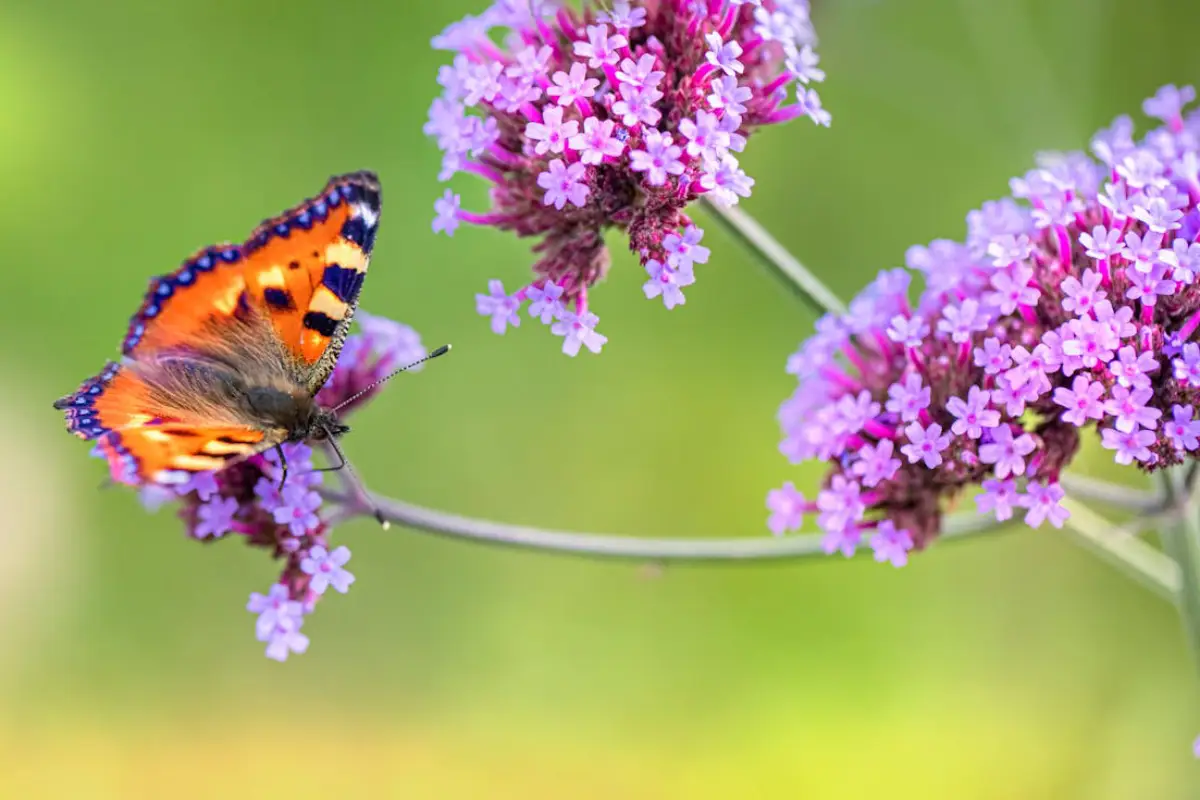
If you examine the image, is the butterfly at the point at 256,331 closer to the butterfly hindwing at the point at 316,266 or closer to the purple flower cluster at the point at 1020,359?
the butterfly hindwing at the point at 316,266

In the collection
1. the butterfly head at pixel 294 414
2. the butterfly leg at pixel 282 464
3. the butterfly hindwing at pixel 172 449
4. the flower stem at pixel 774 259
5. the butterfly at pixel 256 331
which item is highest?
the flower stem at pixel 774 259

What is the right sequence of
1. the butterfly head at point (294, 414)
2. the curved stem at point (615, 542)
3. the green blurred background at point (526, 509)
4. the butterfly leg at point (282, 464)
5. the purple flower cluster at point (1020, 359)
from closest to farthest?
the purple flower cluster at point (1020, 359)
the butterfly leg at point (282, 464)
the butterfly head at point (294, 414)
the curved stem at point (615, 542)
the green blurred background at point (526, 509)

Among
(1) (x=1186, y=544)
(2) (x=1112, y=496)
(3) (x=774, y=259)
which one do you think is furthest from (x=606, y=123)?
(1) (x=1186, y=544)

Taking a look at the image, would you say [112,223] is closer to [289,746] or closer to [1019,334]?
[289,746]

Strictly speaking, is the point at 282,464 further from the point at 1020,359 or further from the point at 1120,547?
the point at 1120,547

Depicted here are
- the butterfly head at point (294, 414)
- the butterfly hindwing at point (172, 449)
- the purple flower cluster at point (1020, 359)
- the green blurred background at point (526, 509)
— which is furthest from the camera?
the green blurred background at point (526, 509)

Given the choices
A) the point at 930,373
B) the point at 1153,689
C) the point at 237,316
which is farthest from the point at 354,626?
the point at 1153,689

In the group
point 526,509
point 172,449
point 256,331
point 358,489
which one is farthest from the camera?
point 526,509

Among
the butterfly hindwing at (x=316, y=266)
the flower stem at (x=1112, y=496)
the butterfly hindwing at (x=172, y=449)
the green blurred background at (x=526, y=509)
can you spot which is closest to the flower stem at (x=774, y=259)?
the flower stem at (x=1112, y=496)
